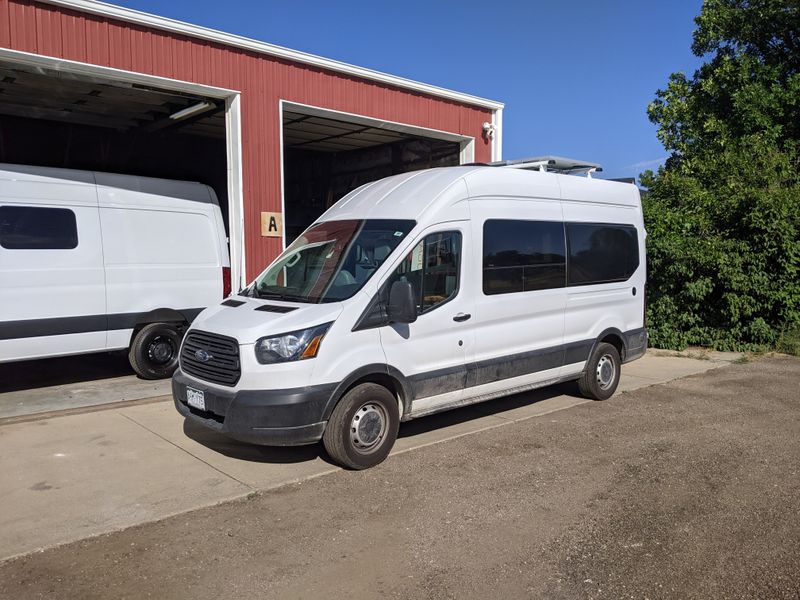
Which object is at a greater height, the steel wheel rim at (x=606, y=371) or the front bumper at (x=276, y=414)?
the front bumper at (x=276, y=414)

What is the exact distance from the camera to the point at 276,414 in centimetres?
495

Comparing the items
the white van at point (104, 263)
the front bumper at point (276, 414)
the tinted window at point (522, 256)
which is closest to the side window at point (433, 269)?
the tinted window at point (522, 256)

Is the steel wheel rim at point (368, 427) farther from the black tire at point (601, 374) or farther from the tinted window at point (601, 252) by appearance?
the black tire at point (601, 374)

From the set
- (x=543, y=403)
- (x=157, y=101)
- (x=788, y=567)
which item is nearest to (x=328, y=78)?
(x=157, y=101)

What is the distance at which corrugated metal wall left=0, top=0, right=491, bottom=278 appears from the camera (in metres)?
7.93

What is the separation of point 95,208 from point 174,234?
1.06m

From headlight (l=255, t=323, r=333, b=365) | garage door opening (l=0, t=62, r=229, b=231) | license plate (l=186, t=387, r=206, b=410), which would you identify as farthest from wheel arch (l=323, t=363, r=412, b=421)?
garage door opening (l=0, t=62, r=229, b=231)

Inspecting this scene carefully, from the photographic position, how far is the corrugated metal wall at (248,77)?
312 inches

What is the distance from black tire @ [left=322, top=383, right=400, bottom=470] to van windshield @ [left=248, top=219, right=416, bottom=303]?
0.83 metres

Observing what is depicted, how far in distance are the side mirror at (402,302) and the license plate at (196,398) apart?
1.66 meters

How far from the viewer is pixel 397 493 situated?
4.95m

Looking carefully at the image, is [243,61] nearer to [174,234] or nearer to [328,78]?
[328,78]

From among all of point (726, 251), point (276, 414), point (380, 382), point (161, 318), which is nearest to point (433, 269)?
point (380, 382)

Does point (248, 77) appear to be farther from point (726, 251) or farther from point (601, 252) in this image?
point (726, 251)
